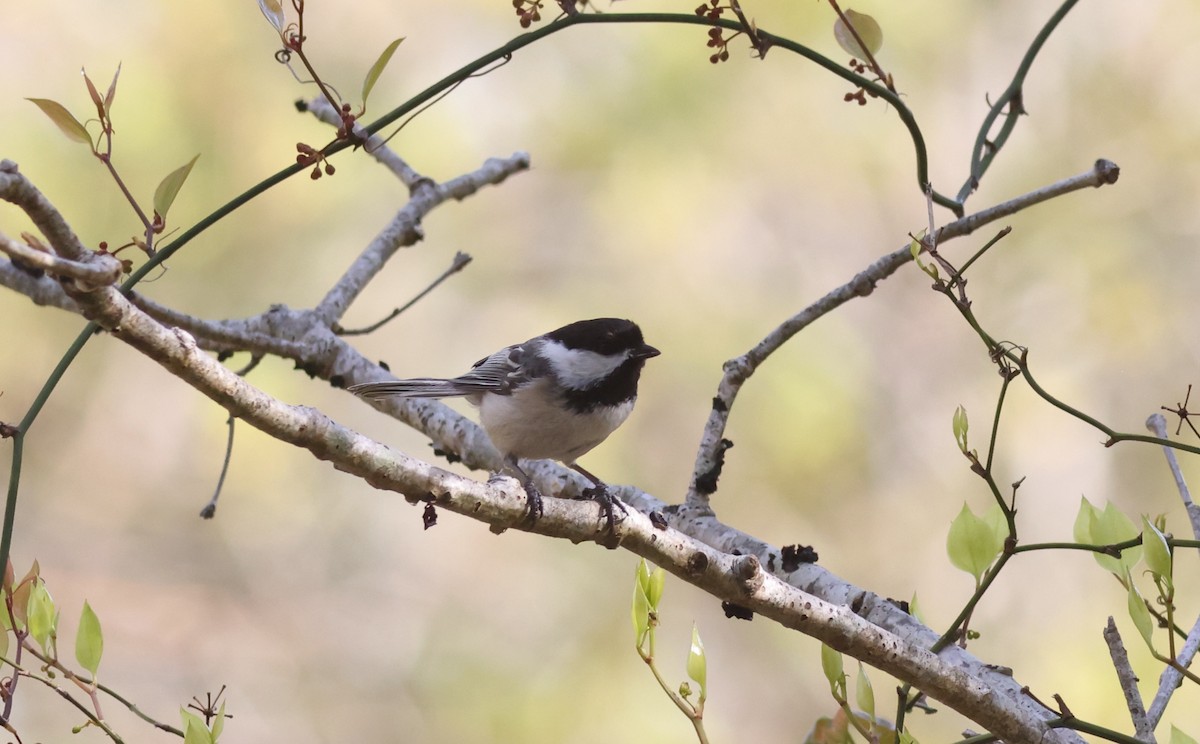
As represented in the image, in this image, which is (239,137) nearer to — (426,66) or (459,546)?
(426,66)

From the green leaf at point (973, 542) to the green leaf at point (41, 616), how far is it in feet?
4.30

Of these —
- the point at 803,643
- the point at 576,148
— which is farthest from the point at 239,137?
the point at 803,643

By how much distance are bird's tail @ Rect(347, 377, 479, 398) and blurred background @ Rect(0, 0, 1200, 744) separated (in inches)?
79.7

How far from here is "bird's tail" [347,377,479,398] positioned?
2.65 m

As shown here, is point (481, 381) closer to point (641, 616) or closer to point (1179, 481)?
point (641, 616)

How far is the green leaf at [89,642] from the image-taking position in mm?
1426

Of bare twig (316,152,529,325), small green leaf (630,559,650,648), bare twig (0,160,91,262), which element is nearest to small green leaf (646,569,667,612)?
small green leaf (630,559,650,648)

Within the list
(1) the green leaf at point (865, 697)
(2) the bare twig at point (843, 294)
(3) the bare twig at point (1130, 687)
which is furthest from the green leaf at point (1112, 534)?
(2) the bare twig at point (843, 294)

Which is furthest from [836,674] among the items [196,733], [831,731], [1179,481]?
[196,733]

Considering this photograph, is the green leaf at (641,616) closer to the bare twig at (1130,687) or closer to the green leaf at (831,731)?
the green leaf at (831,731)

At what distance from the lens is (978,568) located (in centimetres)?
161

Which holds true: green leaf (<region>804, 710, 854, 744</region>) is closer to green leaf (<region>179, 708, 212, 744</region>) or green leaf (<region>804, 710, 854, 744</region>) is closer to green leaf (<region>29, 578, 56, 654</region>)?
green leaf (<region>179, 708, 212, 744</region>)

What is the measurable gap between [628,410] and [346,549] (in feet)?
9.09

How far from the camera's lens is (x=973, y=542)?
1.61 m
